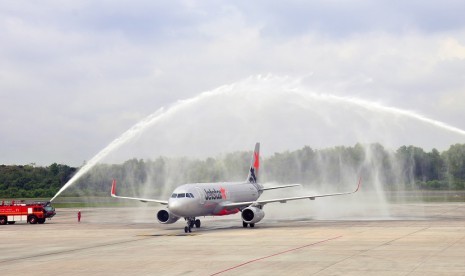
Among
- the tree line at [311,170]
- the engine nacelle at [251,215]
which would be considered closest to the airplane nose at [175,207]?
the engine nacelle at [251,215]

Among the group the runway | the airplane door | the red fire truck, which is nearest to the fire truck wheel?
the red fire truck

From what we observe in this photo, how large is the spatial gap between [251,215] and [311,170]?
3554 centimetres

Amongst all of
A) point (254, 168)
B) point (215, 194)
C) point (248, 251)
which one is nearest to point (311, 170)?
point (254, 168)

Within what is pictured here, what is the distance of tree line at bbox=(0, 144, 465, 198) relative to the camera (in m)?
85.2

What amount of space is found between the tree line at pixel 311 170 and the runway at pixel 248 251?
34581 mm

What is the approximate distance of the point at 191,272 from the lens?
2627 cm

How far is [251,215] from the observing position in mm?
51688

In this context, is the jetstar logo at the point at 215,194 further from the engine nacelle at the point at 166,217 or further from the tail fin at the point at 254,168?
the tail fin at the point at 254,168

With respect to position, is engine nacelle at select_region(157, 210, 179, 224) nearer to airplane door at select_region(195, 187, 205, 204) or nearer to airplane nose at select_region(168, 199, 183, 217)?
airplane door at select_region(195, 187, 205, 204)

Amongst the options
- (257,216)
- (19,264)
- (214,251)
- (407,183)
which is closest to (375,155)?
(407,183)

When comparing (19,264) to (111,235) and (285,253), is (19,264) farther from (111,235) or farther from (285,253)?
(111,235)

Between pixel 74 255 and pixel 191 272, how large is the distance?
10.4 metres

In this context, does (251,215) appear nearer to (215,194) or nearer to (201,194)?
(215,194)

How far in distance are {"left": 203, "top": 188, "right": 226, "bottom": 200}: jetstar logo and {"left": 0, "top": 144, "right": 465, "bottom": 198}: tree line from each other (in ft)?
97.0
